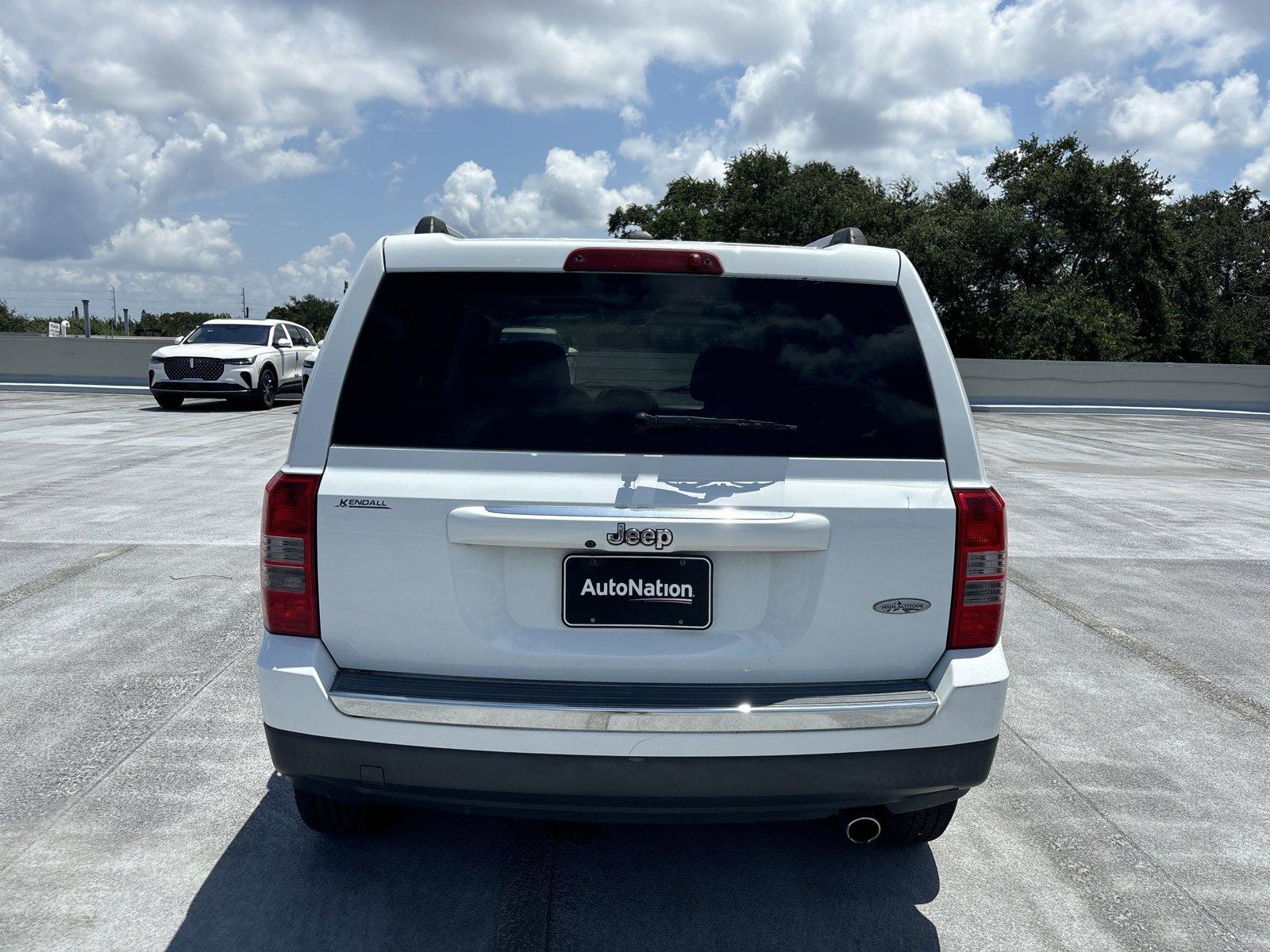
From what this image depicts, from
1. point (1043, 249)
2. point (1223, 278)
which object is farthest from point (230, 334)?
point (1223, 278)

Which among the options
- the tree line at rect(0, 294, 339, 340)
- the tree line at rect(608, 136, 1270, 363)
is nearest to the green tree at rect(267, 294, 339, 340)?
the tree line at rect(0, 294, 339, 340)

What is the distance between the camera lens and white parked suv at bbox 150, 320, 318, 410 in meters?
20.8

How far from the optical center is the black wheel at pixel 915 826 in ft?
10.9

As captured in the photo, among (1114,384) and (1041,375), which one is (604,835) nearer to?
(1041,375)

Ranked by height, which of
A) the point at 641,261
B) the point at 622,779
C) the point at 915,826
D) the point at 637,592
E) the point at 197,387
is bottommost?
the point at 915,826

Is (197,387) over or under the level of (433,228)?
under

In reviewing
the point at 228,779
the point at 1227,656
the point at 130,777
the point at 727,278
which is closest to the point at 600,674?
the point at 727,278

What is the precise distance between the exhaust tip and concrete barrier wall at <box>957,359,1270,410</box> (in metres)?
29.6

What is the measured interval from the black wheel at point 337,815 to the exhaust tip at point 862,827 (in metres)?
1.45

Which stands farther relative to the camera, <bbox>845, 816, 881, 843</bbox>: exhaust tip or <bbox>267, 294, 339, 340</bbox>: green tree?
<bbox>267, 294, 339, 340</bbox>: green tree

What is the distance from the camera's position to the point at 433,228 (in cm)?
309

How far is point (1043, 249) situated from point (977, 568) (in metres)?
43.4

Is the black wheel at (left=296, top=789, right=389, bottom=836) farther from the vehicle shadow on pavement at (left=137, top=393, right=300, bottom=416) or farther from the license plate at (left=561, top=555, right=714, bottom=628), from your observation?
the vehicle shadow on pavement at (left=137, top=393, right=300, bottom=416)

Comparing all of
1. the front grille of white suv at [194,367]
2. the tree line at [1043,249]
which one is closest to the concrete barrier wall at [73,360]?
the front grille of white suv at [194,367]
